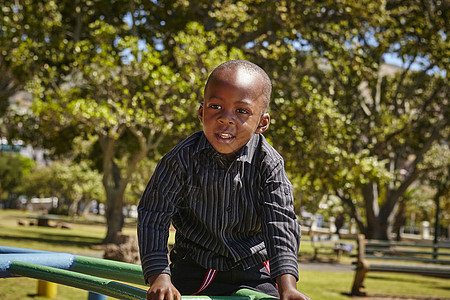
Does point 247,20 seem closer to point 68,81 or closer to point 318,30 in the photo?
point 318,30

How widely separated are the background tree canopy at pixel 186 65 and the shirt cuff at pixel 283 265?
35.2 feet

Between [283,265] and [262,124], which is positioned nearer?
[283,265]

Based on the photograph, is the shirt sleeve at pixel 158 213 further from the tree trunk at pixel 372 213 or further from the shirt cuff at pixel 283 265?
the tree trunk at pixel 372 213

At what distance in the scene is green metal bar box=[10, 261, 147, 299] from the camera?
144 centimetres

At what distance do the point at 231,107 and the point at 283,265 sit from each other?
0.55 m

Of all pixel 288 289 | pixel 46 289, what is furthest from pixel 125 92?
pixel 288 289

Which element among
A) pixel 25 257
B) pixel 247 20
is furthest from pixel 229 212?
pixel 247 20

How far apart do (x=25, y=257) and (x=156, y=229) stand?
660 mm

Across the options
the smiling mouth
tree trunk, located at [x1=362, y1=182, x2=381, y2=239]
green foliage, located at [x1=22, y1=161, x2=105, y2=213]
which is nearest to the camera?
the smiling mouth

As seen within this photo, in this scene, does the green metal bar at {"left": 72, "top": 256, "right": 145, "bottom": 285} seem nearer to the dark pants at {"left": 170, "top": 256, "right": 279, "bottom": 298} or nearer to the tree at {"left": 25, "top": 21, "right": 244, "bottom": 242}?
the dark pants at {"left": 170, "top": 256, "right": 279, "bottom": 298}

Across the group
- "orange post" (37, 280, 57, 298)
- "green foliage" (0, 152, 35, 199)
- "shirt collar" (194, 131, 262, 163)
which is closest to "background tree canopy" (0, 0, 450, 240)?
"orange post" (37, 280, 57, 298)

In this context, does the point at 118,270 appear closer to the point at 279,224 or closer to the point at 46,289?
the point at 279,224

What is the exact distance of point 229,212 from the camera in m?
1.93

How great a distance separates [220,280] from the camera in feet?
6.31
